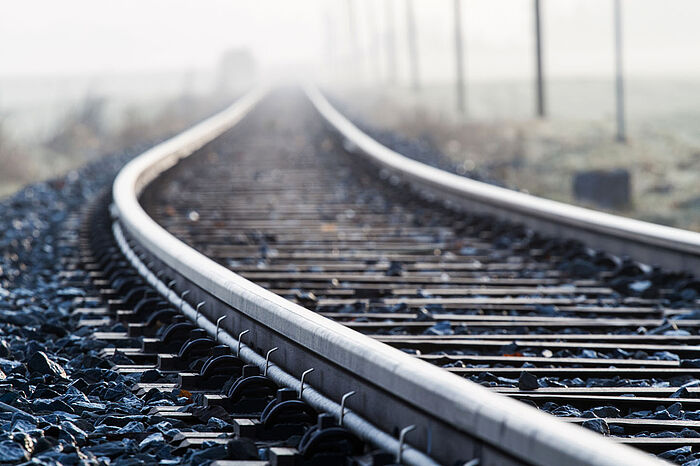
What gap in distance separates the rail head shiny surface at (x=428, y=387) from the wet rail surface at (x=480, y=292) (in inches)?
28.3

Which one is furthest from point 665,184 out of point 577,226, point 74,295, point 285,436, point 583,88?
point 583,88

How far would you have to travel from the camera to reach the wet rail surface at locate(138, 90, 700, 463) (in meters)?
3.76

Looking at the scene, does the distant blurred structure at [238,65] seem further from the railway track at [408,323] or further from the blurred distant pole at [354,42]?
the railway track at [408,323]

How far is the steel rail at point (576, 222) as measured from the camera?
19.5 ft

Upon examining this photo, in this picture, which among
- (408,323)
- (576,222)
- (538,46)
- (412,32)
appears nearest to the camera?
(408,323)

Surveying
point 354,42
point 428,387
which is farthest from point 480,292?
point 354,42

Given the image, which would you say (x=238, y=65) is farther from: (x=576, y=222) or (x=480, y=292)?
(x=480, y=292)

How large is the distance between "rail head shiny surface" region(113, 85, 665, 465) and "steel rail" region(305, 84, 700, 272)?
8.76ft

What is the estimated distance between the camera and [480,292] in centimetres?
586

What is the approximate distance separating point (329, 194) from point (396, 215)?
1654 millimetres

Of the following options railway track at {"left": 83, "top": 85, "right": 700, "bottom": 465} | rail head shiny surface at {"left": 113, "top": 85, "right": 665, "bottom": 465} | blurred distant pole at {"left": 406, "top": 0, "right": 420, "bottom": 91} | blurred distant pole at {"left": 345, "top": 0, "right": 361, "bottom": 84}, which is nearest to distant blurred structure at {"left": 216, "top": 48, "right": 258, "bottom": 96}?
blurred distant pole at {"left": 345, "top": 0, "right": 361, "bottom": 84}

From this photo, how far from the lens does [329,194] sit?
1072 centimetres

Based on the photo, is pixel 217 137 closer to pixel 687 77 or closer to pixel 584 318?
pixel 584 318

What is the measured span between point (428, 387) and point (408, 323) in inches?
89.2
